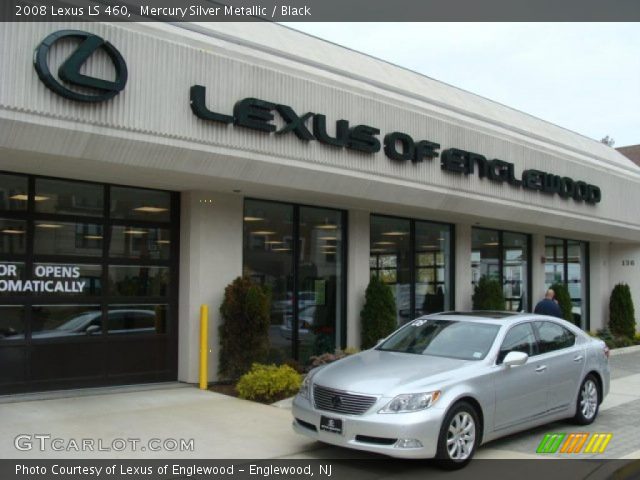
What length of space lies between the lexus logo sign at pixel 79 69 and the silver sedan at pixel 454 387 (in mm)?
4374

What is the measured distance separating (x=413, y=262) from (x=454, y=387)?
8902mm

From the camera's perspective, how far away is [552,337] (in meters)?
8.70

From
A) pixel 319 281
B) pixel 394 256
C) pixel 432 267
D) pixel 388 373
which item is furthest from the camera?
pixel 432 267

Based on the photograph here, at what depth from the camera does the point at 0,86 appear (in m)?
7.71

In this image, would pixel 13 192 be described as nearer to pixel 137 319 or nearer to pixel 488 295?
pixel 137 319

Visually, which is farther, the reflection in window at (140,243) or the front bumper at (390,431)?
the reflection in window at (140,243)

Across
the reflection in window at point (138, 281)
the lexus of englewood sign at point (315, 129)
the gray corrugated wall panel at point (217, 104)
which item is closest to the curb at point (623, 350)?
the lexus of englewood sign at point (315, 129)

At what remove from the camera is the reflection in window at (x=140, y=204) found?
428 inches

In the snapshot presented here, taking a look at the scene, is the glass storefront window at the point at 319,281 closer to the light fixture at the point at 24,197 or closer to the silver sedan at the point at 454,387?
the silver sedan at the point at 454,387

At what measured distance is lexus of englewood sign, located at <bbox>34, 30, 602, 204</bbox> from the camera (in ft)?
27.1

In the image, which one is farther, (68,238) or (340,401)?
(68,238)

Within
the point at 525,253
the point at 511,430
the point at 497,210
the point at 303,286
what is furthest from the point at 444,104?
the point at 511,430

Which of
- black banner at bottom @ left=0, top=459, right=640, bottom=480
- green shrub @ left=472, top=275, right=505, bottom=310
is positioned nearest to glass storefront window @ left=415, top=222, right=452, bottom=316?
green shrub @ left=472, top=275, right=505, bottom=310

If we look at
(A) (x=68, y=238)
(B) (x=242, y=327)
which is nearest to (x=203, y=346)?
(B) (x=242, y=327)
